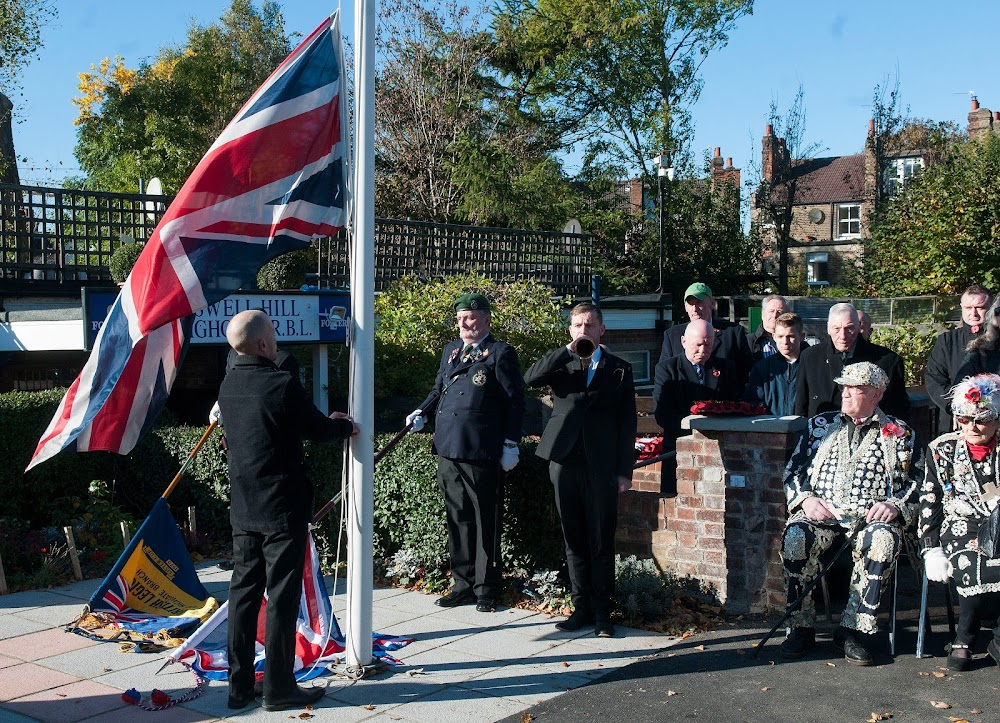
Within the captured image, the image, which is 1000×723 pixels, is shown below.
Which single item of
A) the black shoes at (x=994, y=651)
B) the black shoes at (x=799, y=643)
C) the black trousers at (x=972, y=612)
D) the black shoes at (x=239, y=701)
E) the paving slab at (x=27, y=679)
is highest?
the black trousers at (x=972, y=612)

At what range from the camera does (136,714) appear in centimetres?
503

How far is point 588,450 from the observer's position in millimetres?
6359

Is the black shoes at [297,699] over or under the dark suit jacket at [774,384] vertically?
under

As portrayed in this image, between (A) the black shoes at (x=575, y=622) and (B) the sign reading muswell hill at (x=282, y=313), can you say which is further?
(B) the sign reading muswell hill at (x=282, y=313)

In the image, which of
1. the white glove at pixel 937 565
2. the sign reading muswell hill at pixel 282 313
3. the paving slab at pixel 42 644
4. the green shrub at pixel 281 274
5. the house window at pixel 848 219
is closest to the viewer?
the white glove at pixel 937 565

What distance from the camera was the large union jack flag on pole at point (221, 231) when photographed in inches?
207

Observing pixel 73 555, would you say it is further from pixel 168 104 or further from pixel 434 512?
pixel 168 104

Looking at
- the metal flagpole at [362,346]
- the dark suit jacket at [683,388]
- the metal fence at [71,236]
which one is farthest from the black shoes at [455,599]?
the metal fence at [71,236]

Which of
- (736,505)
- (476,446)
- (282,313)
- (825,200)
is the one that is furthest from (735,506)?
(825,200)

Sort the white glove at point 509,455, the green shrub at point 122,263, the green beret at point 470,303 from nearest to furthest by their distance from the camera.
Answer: the white glove at point 509,455 → the green beret at point 470,303 → the green shrub at point 122,263

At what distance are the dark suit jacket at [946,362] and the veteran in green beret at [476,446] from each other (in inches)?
142

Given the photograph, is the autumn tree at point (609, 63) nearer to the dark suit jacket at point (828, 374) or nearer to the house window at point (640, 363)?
the house window at point (640, 363)

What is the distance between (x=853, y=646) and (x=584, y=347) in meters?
2.24

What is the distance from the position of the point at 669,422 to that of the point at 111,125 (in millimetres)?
37487
